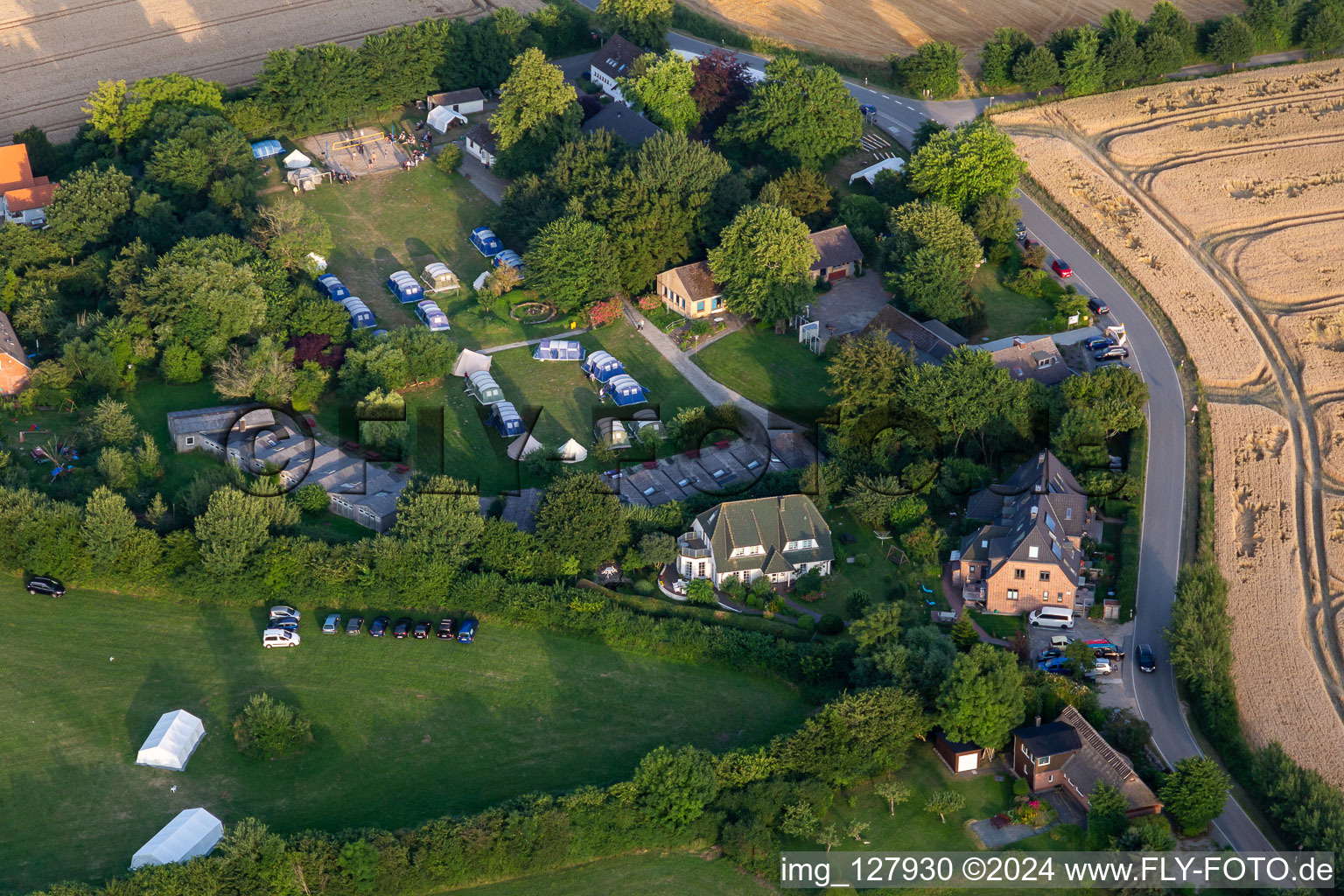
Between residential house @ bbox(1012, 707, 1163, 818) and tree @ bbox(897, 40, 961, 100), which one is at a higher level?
tree @ bbox(897, 40, 961, 100)

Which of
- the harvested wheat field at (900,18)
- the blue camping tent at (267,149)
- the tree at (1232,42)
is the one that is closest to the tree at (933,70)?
the harvested wheat field at (900,18)

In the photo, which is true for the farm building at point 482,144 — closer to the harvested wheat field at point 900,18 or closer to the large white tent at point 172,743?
the harvested wheat field at point 900,18

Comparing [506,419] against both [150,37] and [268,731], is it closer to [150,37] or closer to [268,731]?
[268,731]

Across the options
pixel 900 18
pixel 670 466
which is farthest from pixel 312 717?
pixel 900 18

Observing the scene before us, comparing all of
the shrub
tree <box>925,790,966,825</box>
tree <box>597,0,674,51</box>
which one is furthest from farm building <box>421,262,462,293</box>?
tree <box>925,790,966,825</box>

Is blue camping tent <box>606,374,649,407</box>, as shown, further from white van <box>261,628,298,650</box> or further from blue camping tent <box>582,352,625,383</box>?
white van <box>261,628,298,650</box>

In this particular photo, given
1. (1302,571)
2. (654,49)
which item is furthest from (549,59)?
(1302,571)
